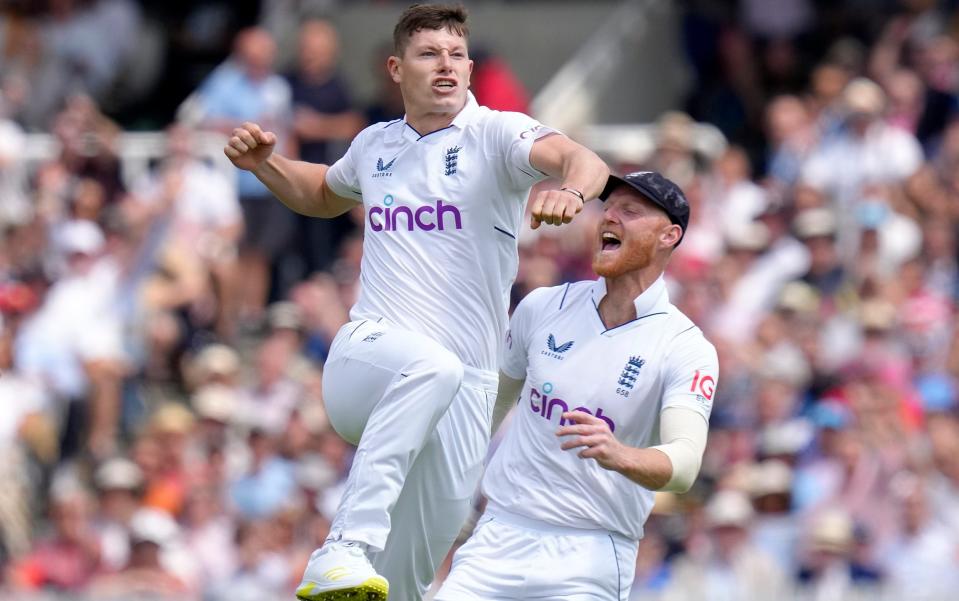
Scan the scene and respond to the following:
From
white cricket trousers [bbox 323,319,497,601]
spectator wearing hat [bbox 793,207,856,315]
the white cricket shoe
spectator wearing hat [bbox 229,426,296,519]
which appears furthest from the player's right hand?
spectator wearing hat [bbox 793,207,856,315]

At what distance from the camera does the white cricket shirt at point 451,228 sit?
7.65 m

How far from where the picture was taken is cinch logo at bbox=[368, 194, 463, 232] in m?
7.66

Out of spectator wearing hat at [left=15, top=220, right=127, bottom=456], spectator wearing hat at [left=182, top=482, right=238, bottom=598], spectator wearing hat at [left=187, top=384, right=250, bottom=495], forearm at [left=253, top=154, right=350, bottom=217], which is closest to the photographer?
forearm at [left=253, top=154, right=350, bottom=217]

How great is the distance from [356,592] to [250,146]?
190 centimetres

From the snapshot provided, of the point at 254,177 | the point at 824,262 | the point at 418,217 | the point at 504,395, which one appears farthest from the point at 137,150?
the point at 418,217

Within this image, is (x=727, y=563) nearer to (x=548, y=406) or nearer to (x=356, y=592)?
(x=548, y=406)

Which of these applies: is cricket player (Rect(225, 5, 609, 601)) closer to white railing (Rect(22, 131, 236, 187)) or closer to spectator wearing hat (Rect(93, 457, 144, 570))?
spectator wearing hat (Rect(93, 457, 144, 570))

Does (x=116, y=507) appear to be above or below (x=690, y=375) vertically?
below

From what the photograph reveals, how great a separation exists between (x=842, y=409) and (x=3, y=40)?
27.1 ft

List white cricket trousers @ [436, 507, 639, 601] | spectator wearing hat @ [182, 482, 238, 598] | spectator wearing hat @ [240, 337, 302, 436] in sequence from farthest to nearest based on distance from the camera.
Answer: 1. spectator wearing hat @ [240, 337, 302, 436]
2. spectator wearing hat @ [182, 482, 238, 598]
3. white cricket trousers @ [436, 507, 639, 601]

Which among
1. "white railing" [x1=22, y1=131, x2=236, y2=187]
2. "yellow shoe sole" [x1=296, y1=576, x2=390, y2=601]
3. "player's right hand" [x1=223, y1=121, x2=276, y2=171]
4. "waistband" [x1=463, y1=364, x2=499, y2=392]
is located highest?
"white railing" [x1=22, y1=131, x2=236, y2=187]

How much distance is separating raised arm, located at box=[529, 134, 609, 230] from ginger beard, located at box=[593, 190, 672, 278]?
0.42 metres

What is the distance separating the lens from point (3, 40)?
17.2m

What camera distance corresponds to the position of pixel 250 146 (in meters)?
7.99
